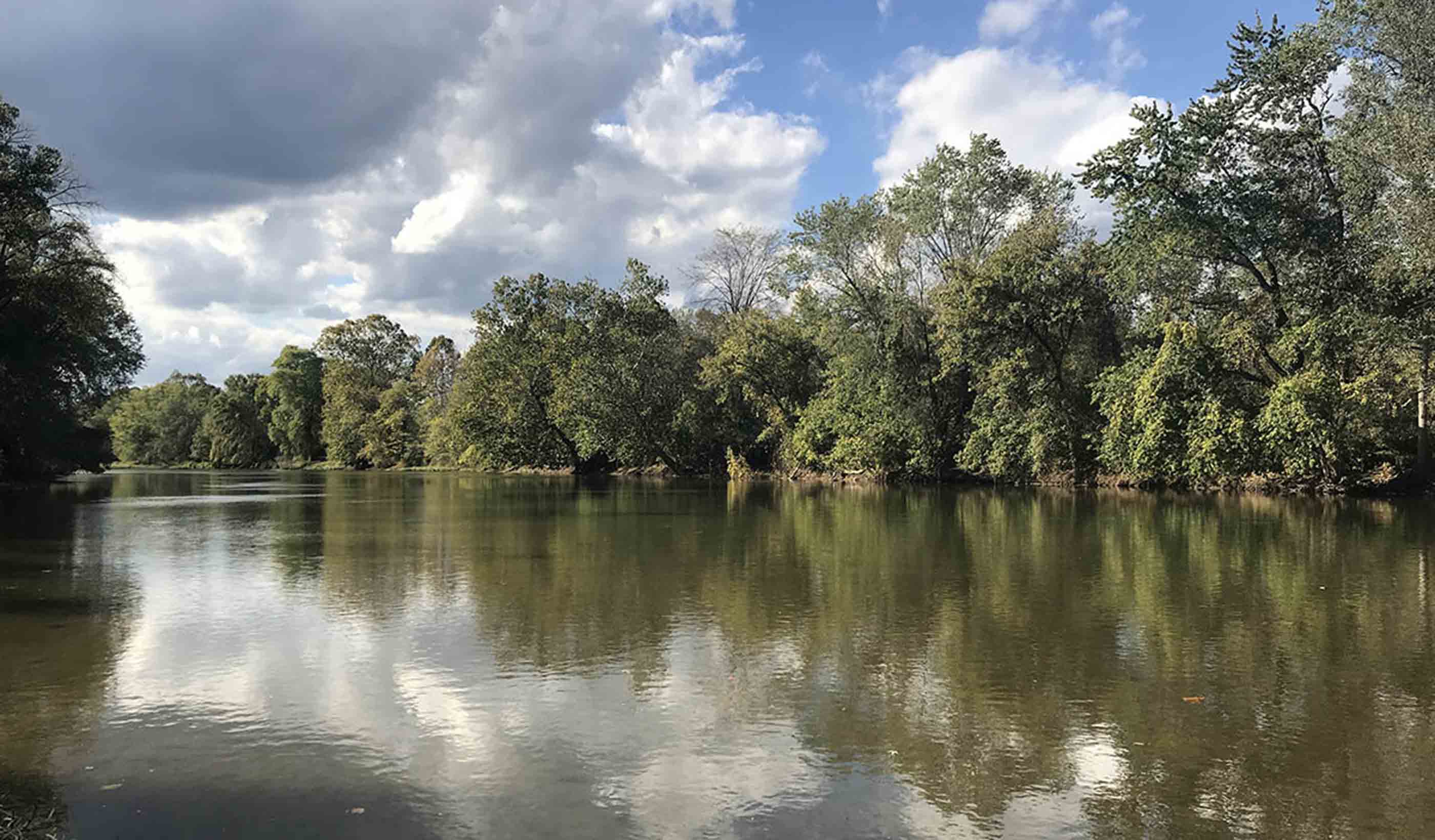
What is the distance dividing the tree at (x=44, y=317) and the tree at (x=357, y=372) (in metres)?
41.0

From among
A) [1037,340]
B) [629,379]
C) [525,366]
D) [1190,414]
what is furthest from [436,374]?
[1190,414]

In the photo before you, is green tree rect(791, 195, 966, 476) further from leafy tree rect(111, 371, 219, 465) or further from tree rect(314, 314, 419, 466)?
leafy tree rect(111, 371, 219, 465)

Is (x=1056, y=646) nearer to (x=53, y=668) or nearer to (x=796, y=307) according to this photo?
(x=53, y=668)

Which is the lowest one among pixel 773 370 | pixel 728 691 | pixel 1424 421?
pixel 728 691

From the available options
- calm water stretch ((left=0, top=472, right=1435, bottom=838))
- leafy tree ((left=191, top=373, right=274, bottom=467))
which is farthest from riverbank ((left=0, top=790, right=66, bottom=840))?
leafy tree ((left=191, top=373, right=274, bottom=467))

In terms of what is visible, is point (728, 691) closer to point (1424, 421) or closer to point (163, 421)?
point (1424, 421)

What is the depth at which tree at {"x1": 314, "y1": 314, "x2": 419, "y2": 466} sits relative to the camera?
291 ft

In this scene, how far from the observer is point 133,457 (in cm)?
11781

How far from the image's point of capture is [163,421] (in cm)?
11075

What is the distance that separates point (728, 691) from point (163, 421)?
12252 cm

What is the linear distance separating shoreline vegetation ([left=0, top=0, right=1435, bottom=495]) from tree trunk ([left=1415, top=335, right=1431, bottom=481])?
0.31 ft

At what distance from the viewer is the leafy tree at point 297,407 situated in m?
96.5

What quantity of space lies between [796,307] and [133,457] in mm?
102756

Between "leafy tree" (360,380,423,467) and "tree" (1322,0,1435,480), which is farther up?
"tree" (1322,0,1435,480)
